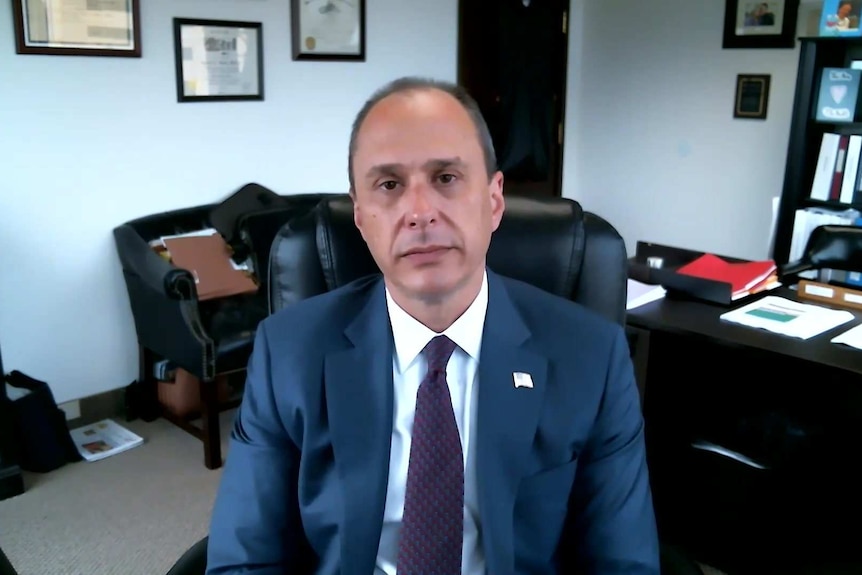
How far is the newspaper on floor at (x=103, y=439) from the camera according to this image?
3014mm

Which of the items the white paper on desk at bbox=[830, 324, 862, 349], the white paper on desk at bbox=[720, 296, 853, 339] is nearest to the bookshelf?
the white paper on desk at bbox=[720, 296, 853, 339]

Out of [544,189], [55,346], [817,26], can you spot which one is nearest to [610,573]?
[55,346]

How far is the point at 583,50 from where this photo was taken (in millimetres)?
5008

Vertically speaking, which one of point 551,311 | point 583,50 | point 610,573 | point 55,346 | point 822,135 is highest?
point 583,50

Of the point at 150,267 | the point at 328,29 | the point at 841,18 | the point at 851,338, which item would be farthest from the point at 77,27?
the point at 841,18

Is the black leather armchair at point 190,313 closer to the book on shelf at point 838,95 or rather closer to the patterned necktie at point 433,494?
the patterned necktie at point 433,494

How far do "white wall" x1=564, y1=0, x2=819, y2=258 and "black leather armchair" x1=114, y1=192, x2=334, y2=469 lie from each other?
2.32 metres

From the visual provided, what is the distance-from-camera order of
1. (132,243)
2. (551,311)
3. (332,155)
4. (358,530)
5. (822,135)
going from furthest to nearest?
(332,155)
(822,135)
(132,243)
(551,311)
(358,530)

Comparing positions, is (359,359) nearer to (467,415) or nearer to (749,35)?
(467,415)

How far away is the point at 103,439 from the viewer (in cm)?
312

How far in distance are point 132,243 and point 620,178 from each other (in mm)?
3059

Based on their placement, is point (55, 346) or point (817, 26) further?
point (817, 26)

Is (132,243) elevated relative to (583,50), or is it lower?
lower

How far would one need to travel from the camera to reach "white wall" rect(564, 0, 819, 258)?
4250 millimetres
